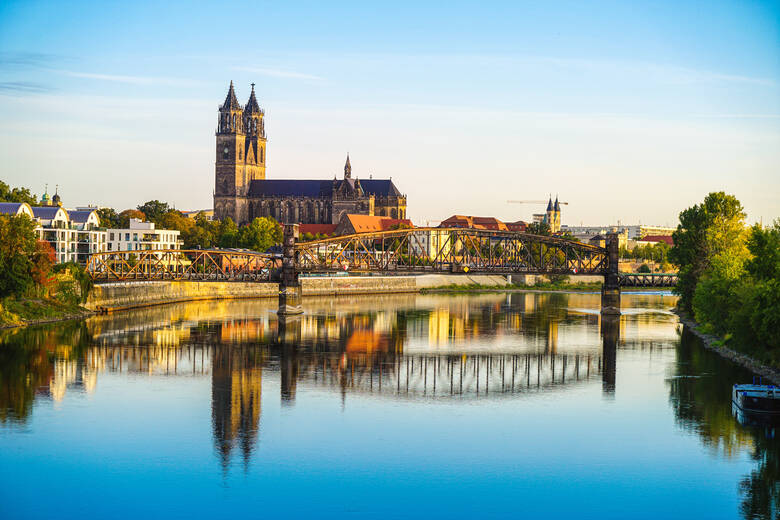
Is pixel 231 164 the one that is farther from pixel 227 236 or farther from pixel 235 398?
pixel 235 398

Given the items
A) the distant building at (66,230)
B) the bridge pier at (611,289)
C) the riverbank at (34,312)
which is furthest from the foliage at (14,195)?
the bridge pier at (611,289)

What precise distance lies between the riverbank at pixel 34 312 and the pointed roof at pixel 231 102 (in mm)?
124235

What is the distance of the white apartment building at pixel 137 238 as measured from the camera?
115 m

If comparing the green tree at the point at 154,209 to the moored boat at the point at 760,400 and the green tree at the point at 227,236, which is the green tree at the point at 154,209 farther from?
the moored boat at the point at 760,400

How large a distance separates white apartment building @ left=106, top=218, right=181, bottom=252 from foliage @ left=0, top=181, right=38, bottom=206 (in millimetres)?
10346

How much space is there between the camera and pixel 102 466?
2931 centimetres

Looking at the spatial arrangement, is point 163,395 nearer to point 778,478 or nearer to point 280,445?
point 280,445

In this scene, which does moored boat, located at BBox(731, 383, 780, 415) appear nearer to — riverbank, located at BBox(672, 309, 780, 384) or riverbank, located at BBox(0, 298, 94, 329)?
riverbank, located at BBox(672, 309, 780, 384)

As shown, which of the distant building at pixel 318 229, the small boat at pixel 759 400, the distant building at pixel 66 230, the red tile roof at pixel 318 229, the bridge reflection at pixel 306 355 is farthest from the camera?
the red tile roof at pixel 318 229

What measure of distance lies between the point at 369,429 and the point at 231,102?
16512 cm

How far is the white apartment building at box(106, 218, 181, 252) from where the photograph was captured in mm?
115375

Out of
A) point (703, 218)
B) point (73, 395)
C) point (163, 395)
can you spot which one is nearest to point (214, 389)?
point (163, 395)

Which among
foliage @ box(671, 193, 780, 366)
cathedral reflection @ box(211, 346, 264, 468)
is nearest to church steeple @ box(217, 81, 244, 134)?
foliage @ box(671, 193, 780, 366)

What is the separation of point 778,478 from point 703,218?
52.6 meters
